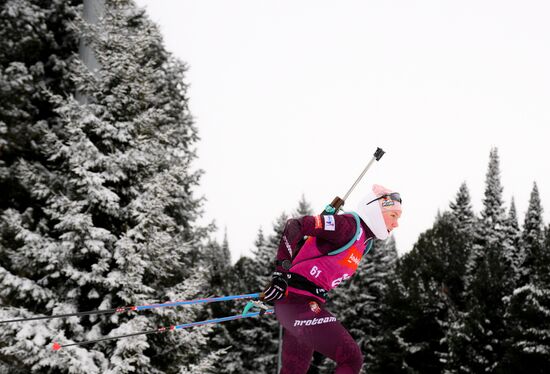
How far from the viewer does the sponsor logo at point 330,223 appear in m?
4.66

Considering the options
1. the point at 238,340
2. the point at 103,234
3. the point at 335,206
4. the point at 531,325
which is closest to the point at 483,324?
the point at 531,325

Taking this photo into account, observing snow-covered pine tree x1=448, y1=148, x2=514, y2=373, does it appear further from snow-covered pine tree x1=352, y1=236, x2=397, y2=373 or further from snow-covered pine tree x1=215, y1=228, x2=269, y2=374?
snow-covered pine tree x1=215, y1=228, x2=269, y2=374

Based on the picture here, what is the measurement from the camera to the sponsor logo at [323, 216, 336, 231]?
4.66m

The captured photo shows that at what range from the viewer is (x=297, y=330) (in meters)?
4.62

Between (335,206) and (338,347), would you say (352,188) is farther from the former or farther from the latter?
(338,347)

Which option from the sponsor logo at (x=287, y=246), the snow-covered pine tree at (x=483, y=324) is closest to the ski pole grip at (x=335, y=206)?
the sponsor logo at (x=287, y=246)

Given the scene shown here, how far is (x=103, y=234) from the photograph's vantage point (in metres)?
10.4

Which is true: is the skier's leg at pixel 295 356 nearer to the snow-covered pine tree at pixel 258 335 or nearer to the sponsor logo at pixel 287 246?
the sponsor logo at pixel 287 246

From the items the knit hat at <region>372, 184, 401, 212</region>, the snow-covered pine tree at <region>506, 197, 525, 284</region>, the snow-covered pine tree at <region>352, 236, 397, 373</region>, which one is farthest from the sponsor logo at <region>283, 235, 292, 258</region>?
the snow-covered pine tree at <region>506, 197, 525, 284</region>

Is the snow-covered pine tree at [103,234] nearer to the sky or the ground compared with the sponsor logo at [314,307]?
nearer to the sky

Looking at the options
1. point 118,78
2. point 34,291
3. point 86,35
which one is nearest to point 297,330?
point 34,291

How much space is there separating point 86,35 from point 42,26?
2.61m

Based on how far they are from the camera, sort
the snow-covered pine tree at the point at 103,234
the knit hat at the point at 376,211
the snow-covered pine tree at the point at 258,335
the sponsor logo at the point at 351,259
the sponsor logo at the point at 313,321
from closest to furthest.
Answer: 1. the sponsor logo at the point at 313,321
2. the sponsor logo at the point at 351,259
3. the knit hat at the point at 376,211
4. the snow-covered pine tree at the point at 103,234
5. the snow-covered pine tree at the point at 258,335

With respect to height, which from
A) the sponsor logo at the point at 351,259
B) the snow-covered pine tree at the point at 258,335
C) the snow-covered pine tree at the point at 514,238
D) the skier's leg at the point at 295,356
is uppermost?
the snow-covered pine tree at the point at 514,238
